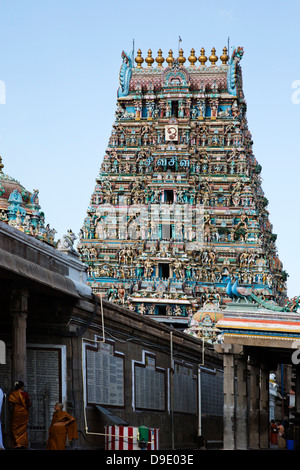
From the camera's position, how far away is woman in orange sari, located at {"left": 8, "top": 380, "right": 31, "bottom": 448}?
20625 mm

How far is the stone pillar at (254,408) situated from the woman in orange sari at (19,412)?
499 inches

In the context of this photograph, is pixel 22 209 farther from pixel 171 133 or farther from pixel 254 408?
pixel 254 408

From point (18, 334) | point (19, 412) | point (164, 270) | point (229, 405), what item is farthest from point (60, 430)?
point (164, 270)

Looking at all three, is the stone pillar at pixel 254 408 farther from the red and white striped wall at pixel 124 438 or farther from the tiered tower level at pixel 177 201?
the tiered tower level at pixel 177 201

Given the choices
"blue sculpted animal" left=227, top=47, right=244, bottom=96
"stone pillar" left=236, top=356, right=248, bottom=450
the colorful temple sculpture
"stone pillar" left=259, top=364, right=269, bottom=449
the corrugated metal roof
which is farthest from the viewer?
"blue sculpted animal" left=227, top=47, right=244, bottom=96

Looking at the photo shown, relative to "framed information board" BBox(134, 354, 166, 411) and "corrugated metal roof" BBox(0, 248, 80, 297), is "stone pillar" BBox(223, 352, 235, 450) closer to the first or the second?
"framed information board" BBox(134, 354, 166, 411)

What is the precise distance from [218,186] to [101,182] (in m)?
9.20

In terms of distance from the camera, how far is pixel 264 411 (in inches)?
1471

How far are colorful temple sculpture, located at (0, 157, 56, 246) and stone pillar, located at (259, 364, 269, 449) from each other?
2959 centimetres

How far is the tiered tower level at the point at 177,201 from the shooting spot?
75938 mm

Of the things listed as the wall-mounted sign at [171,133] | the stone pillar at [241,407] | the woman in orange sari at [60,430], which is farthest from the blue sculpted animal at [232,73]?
the woman in orange sari at [60,430]

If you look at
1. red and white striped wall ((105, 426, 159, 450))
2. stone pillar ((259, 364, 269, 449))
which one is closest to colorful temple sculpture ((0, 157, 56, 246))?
stone pillar ((259, 364, 269, 449))

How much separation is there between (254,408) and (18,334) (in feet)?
47.4
